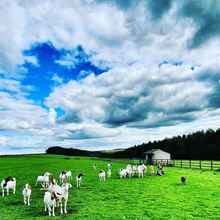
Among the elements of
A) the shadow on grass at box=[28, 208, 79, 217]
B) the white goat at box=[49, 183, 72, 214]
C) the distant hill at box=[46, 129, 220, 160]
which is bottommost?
the shadow on grass at box=[28, 208, 79, 217]

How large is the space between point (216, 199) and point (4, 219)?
13642mm

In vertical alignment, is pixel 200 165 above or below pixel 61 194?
below

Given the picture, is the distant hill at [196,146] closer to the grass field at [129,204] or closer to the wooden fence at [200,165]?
the wooden fence at [200,165]

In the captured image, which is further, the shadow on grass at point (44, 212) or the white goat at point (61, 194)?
A: the white goat at point (61, 194)

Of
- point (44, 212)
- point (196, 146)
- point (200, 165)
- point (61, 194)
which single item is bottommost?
point (44, 212)

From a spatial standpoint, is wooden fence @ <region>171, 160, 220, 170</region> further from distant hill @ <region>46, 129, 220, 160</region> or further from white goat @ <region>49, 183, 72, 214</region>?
distant hill @ <region>46, 129, 220, 160</region>

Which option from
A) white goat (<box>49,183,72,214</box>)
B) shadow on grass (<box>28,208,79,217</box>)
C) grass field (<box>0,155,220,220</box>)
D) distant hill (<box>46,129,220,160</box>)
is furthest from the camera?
distant hill (<box>46,129,220,160</box>)

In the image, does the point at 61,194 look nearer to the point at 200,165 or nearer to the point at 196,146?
the point at 200,165

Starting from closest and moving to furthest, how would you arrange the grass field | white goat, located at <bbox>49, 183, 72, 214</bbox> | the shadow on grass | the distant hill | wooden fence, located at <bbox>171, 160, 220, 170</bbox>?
the grass field
the shadow on grass
white goat, located at <bbox>49, 183, 72, 214</bbox>
wooden fence, located at <bbox>171, 160, 220, 170</bbox>
the distant hill

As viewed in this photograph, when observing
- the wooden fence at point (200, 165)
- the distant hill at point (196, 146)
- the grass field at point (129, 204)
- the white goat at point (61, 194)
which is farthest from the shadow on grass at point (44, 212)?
the distant hill at point (196, 146)

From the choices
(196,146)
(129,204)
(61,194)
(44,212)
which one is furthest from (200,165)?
(196,146)

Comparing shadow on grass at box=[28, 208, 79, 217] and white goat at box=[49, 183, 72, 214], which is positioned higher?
white goat at box=[49, 183, 72, 214]

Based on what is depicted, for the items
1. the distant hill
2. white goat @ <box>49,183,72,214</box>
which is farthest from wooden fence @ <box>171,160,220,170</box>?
the distant hill

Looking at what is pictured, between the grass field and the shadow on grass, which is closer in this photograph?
the grass field
